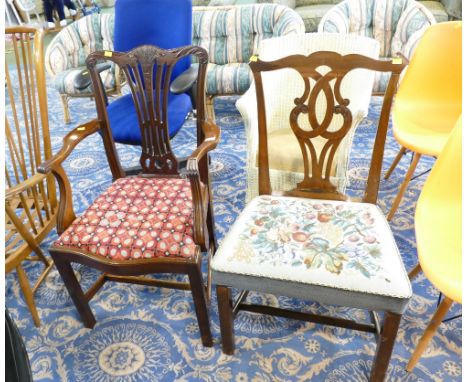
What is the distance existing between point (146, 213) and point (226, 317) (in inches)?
18.1

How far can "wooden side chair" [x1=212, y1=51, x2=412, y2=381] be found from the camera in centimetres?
98

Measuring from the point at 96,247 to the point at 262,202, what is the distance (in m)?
0.59

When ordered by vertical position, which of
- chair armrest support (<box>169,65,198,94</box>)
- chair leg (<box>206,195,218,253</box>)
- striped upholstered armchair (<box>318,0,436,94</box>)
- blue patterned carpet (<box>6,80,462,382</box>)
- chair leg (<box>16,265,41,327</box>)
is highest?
striped upholstered armchair (<box>318,0,436,94</box>)

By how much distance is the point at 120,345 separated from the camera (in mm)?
1409

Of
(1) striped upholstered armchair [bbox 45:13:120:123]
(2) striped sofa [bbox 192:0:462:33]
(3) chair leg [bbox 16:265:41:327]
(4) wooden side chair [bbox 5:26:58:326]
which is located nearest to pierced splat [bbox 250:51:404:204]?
(4) wooden side chair [bbox 5:26:58:326]

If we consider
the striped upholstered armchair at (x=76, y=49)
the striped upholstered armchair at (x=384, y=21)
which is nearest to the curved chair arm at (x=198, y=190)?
the striped upholstered armchair at (x=384, y=21)

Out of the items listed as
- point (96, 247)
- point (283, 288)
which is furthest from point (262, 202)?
point (96, 247)

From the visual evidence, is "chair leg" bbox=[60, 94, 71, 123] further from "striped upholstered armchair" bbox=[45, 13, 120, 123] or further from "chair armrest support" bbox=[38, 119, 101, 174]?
"chair armrest support" bbox=[38, 119, 101, 174]

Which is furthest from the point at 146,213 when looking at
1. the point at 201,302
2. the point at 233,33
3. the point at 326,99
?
the point at 233,33

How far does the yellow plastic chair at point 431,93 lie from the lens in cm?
165

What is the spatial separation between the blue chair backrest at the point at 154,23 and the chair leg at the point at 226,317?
1.41m

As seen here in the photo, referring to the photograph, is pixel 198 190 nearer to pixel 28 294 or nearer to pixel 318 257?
pixel 318 257
